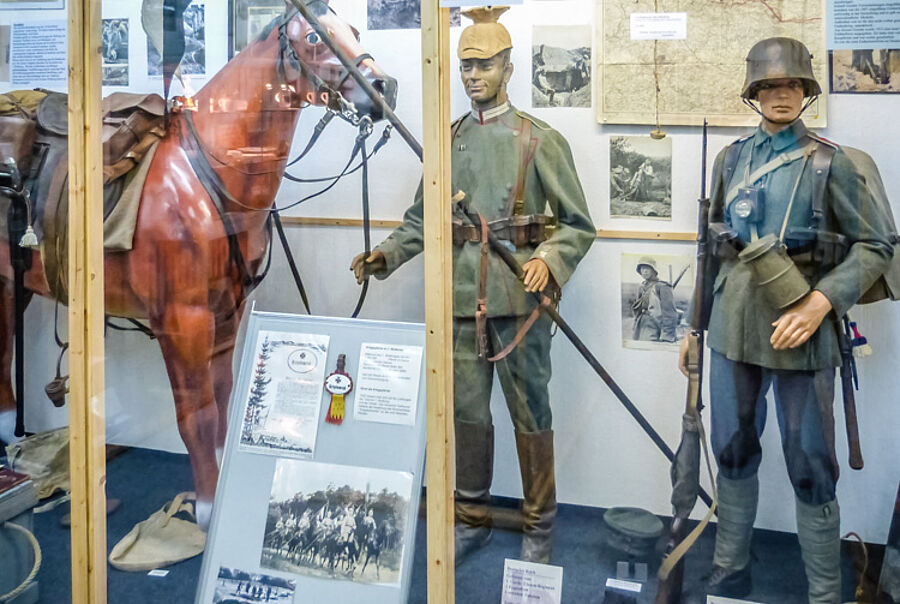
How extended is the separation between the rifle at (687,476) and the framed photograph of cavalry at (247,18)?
1.40m

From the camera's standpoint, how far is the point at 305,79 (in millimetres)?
2258

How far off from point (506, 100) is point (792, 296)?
2.93 feet

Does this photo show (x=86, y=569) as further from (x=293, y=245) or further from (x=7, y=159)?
(x=7, y=159)

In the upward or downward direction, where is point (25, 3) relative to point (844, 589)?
upward

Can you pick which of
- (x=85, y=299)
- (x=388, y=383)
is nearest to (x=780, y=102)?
(x=388, y=383)

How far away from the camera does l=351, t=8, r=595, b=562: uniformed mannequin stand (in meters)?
2.17

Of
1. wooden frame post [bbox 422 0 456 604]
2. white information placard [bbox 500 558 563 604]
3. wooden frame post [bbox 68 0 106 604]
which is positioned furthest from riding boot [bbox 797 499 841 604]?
wooden frame post [bbox 68 0 106 604]

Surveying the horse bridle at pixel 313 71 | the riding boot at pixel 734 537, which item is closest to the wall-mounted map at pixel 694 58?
the horse bridle at pixel 313 71

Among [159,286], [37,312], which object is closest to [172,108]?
[159,286]

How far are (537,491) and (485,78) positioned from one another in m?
1.15

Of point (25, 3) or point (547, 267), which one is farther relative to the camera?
point (25, 3)

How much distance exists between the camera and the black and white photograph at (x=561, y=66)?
2.09m

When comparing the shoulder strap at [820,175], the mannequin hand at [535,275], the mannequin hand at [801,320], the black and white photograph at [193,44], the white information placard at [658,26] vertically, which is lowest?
the mannequin hand at [801,320]

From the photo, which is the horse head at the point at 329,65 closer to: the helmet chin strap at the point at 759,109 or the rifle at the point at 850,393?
the helmet chin strap at the point at 759,109
